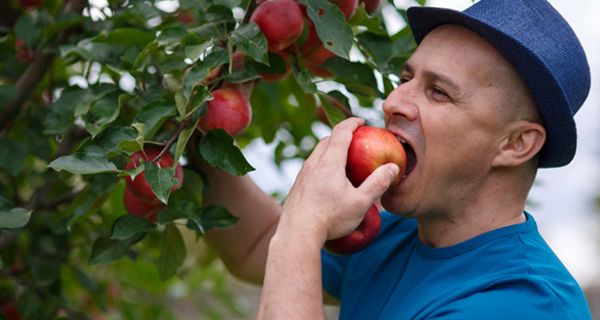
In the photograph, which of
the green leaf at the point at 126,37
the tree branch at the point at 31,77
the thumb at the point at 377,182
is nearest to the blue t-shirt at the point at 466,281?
the thumb at the point at 377,182

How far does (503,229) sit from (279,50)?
517 millimetres

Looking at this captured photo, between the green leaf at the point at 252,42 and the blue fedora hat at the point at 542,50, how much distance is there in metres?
0.34

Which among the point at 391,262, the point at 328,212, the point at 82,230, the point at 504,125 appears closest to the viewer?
the point at 328,212

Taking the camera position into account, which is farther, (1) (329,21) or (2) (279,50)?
(2) (279,50)

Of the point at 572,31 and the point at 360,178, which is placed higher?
the point at 572,31

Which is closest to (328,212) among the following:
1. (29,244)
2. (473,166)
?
(473,166)

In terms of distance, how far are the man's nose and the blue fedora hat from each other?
15 centimetres

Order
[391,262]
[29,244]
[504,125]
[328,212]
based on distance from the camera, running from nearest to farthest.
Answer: [328,212], [504,125], [391,262], [29,244]

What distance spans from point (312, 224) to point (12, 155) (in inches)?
29.2

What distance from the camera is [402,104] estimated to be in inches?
60.7

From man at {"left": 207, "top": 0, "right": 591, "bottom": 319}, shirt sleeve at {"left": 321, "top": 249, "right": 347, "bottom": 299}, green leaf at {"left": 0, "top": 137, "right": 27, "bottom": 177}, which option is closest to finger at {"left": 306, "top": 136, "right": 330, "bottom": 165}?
man at {"left": 207, "top": 0, "right": 591, "bottom": 319}

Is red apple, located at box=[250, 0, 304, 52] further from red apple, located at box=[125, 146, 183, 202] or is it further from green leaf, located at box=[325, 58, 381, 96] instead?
red apple, located at box=[125, 146, 183, 202]

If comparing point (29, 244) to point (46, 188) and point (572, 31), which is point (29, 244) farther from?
point (572, 31)

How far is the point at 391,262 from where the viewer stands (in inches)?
71.8
